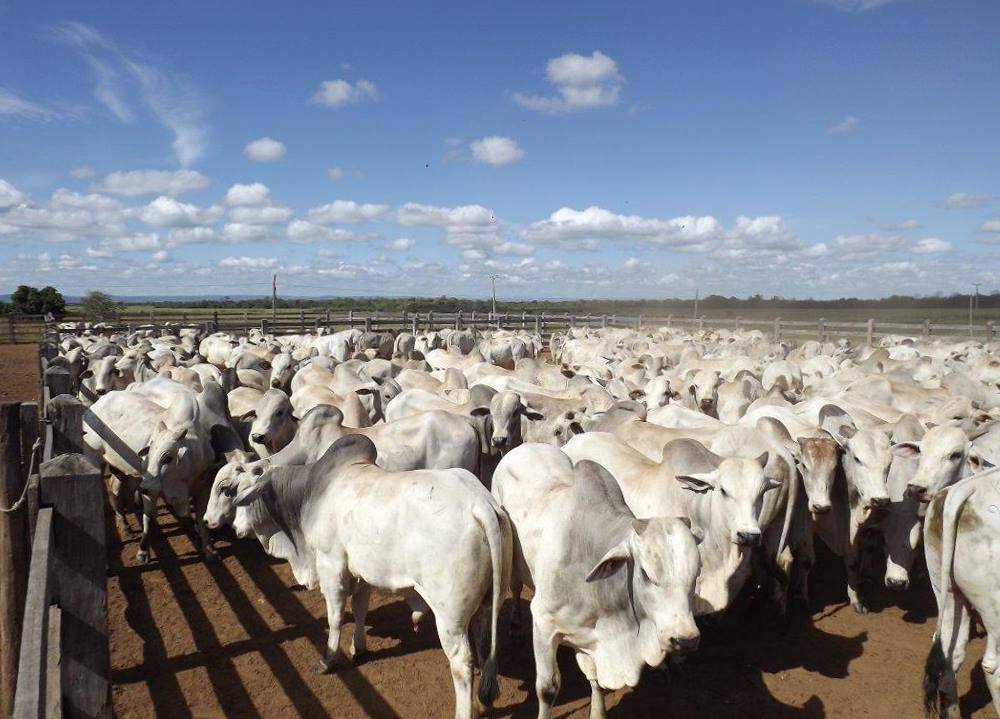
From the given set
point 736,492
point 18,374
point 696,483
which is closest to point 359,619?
point 696,483

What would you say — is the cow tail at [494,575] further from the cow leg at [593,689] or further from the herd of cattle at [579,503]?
the cow leg at [593,689]

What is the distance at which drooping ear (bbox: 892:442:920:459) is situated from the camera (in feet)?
22.7

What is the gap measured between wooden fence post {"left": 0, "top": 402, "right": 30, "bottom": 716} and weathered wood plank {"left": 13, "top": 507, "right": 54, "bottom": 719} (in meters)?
2.27

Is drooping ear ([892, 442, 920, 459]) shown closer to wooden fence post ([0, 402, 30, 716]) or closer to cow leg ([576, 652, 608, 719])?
cow leg ([576, 652, 608, 719])

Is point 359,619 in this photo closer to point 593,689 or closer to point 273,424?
point 593,689

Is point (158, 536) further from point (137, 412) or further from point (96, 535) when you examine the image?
point (96, 535)

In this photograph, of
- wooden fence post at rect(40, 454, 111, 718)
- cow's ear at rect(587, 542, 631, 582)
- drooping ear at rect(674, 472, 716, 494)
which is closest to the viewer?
wooden fence post at rect(40, 454, 111, 718)

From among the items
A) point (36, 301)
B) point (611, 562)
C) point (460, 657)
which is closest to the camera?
point (611, 562)

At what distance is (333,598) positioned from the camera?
5.70 metres

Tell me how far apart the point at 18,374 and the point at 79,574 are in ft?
89.0

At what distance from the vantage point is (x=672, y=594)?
13.3ft

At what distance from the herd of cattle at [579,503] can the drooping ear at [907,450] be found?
3cm

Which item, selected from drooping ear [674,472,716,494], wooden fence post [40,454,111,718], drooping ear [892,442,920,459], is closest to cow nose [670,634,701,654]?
drooping ear [674,472,716,494]

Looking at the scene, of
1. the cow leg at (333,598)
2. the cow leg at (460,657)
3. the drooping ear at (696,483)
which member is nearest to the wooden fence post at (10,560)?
the cow leg at (333,598)
